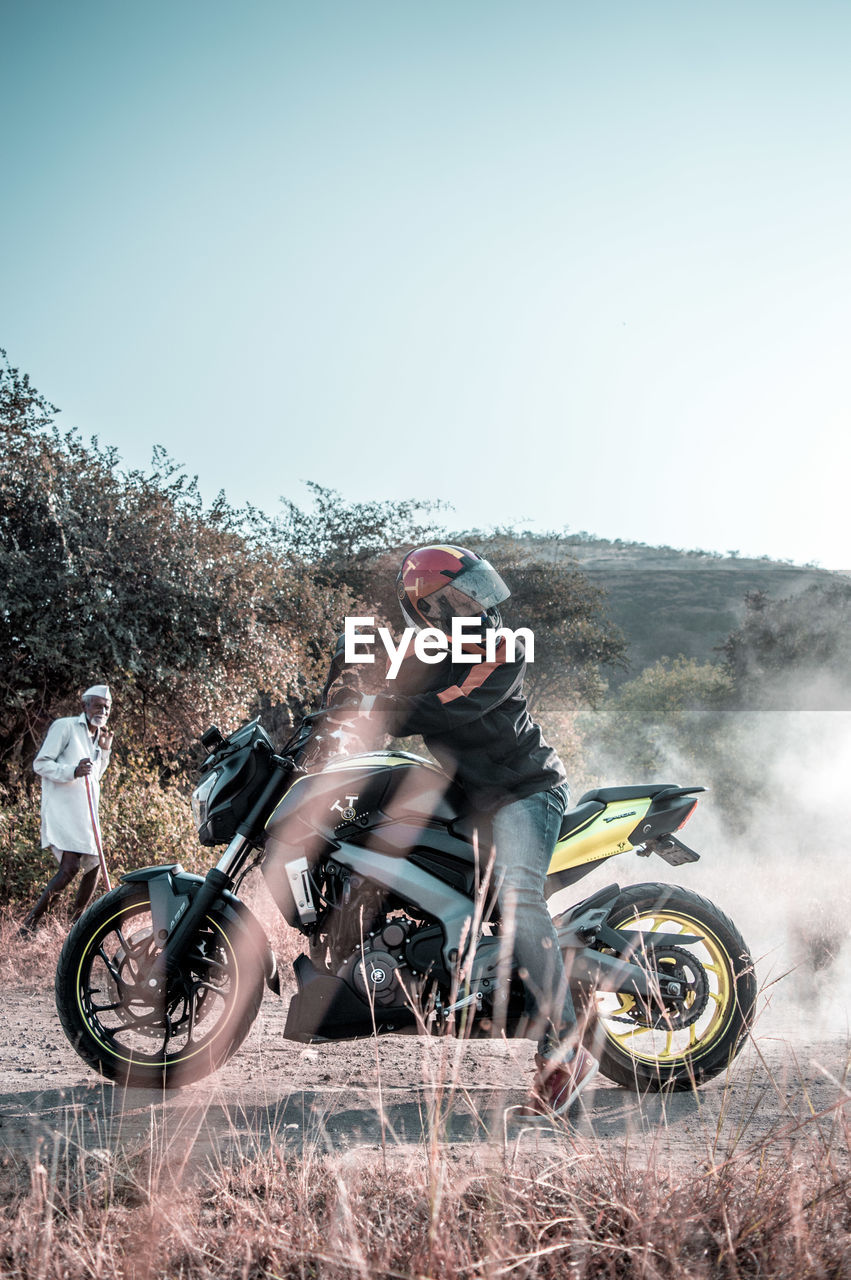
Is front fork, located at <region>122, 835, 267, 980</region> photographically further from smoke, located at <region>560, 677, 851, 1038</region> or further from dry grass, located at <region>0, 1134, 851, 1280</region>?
smoke, located at <region>560, 677, 851, 1038</region>

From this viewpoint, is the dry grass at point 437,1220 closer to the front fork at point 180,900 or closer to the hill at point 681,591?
the front fork at point 180,900

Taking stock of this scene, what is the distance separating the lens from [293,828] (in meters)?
3.84

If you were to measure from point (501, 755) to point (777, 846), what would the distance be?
1769cm

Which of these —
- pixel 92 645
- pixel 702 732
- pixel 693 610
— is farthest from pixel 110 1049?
pixel 693 610

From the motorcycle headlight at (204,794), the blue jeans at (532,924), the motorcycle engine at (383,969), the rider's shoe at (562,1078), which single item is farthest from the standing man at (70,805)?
the rider's shoe at (562,1078)

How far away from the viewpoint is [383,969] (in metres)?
3.72

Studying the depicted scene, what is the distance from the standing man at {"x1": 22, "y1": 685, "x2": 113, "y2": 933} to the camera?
711 centimetres

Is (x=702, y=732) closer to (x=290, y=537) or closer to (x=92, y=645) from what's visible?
(x=290, y=537)

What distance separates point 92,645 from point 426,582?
6.50m

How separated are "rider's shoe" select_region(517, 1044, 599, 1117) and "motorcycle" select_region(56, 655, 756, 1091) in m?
0.19

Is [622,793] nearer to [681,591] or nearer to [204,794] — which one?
[204,794]

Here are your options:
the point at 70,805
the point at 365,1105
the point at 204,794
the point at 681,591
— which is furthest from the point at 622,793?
the point at 681,591

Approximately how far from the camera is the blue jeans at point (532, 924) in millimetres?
3727

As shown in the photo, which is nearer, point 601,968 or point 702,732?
point 601,968
